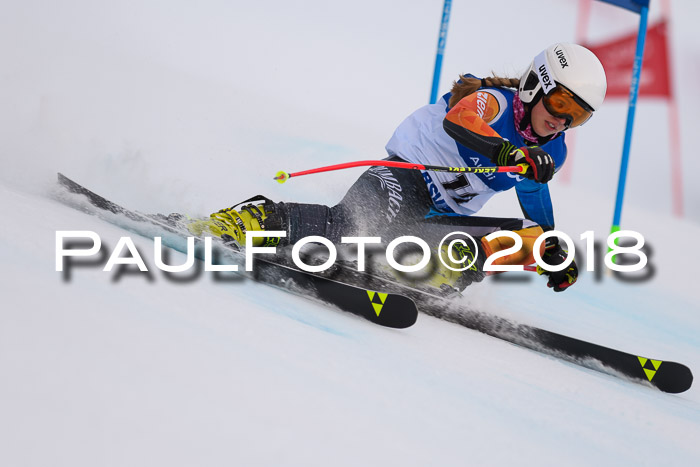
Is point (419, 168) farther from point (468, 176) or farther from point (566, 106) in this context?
point (566, 106)

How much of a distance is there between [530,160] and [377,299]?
2.10 ft

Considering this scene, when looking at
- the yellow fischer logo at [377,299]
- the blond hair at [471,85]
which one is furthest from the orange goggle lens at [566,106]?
the yellow fischer logo at [377,299]

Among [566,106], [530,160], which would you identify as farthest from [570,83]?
[530,160]

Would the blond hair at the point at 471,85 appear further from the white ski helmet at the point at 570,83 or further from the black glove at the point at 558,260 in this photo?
the black glove at the point at 558,260

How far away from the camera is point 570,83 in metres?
2.16

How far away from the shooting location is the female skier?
2178 millimetres

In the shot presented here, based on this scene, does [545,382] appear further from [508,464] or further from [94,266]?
[94,266]

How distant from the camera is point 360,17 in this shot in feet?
20.5

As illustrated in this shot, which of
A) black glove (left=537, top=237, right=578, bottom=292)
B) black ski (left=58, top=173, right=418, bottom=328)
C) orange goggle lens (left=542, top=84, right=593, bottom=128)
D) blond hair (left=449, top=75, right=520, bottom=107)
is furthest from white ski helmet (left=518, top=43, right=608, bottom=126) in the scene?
black ski (left=58, top=173, right=418, bottom=328)

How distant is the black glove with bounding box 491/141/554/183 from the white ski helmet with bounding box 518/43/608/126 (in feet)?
0.72

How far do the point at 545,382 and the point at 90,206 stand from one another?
5.64 ft

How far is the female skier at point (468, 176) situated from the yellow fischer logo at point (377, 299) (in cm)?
46

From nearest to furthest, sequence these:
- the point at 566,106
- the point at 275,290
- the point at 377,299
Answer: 1. the point at 377,299
2. the point at 275,290
3. the point at 566,106

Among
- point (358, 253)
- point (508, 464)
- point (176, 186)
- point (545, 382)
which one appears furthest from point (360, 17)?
point (508, 464)
